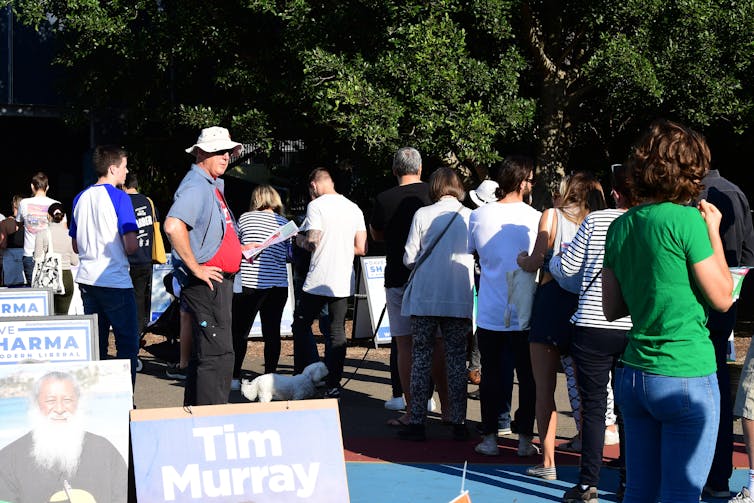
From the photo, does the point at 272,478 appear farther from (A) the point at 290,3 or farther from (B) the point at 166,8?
(B) the point at 166,8

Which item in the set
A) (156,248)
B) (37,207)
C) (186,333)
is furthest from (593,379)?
(37,207)

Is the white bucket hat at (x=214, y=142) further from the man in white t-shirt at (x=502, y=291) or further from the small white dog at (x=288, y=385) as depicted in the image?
the small white dog at (x=288, y=385)

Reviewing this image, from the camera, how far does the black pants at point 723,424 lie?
620 cm

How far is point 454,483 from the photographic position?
669 cm

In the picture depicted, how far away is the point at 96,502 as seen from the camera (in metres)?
4.95

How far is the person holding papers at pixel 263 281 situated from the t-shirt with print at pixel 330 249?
69 centimetres

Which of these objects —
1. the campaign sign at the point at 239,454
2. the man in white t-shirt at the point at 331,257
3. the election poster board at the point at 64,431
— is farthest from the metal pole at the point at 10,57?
the campaign sign at the point at 239,454

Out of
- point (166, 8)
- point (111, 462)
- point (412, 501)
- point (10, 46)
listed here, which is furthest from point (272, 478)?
point (10, 46)

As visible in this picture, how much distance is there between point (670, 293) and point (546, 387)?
9.07 feet

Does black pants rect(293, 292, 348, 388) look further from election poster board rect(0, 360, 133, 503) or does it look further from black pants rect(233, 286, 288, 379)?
election poster board rect(0, 360, 133, 503)

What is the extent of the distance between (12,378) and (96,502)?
2.28 feet

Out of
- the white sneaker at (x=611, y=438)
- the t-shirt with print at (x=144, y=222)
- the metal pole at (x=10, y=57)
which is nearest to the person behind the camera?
the white sneaker at (x=611, y=438)

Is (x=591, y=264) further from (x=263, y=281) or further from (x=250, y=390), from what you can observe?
(x=263, y=281)

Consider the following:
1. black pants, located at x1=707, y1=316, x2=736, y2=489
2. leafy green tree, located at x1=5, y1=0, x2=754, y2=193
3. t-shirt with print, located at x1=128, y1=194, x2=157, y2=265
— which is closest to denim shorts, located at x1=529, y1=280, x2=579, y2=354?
black pants, located at x1=707, y1=316, x2=736, y2=489
